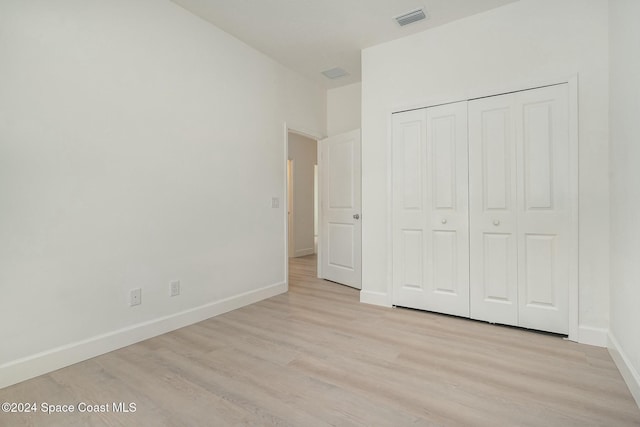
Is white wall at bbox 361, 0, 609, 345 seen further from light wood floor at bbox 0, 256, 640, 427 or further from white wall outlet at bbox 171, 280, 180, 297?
white wall outlet at bbox 171, 280, 180, 297

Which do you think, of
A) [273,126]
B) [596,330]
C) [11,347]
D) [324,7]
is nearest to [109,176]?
[11,347]

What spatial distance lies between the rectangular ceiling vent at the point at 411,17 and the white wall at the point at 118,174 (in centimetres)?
160

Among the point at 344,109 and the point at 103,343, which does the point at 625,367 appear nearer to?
the point at 103,343

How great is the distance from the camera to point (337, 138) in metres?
4.32

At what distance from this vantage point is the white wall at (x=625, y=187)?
1.73 metres

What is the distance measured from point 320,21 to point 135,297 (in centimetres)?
291

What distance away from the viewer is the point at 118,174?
2.37m

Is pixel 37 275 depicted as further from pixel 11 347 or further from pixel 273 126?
pixel 273 126

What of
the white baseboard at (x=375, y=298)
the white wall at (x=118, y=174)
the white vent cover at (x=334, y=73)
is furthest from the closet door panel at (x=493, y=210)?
the white wall at (x=118, y=174)

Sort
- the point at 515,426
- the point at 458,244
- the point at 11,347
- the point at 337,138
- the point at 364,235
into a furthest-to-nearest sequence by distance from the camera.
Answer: the point at 337,138
the point at 364,235
the point at 458,244
the point at 11,347
the point at 515,426

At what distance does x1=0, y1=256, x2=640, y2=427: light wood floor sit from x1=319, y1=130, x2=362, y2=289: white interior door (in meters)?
1.46

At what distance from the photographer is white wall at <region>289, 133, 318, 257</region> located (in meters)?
6.79

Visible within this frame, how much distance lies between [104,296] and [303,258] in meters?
4.53

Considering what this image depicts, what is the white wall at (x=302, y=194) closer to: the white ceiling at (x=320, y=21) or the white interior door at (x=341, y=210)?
the white interior door at (x=341, y=210)
